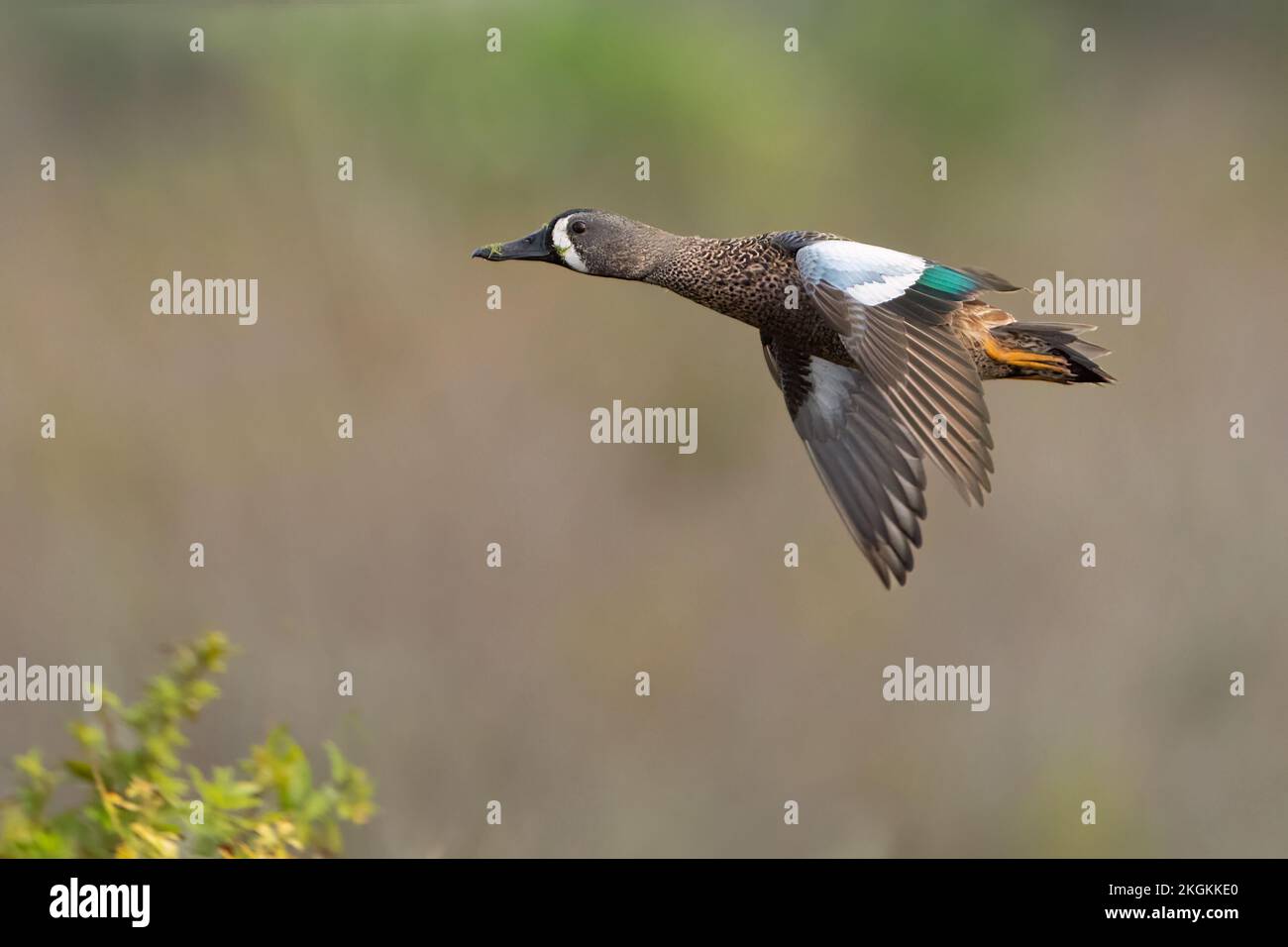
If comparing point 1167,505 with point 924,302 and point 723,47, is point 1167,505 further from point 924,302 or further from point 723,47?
point 924,302

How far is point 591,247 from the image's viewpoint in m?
5.51

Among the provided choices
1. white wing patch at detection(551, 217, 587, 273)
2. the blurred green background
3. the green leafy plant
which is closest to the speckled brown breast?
white wing patch at detection(551, 217, 587, 273)

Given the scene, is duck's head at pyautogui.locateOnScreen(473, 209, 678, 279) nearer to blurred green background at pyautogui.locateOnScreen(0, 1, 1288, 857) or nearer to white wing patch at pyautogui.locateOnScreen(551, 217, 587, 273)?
white wing patch at pyautogui.locateOnScreen(551, 217, 587, 273)

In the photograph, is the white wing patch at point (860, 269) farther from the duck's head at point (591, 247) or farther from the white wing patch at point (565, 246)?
the white wing patch at point (565, 246)

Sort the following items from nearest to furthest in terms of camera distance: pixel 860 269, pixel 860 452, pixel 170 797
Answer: pixel 170 797
pixel 860 269
pixel 860 452

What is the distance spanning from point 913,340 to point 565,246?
110cm

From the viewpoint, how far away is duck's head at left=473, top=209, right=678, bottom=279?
18.0 ft

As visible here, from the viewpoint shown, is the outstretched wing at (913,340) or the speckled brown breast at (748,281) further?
the speckled brown breast at (748,281)

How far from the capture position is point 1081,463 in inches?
420

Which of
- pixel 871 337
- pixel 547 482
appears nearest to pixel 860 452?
pixel 871 337

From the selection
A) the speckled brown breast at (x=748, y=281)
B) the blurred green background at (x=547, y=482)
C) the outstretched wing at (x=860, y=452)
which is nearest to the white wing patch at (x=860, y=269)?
the speckled brown breast at (x=748, y=281)

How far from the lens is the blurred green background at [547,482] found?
9.57 m

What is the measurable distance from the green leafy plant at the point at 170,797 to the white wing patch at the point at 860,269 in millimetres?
2089

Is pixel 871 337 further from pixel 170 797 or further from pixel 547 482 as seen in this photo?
pixel 547 482
